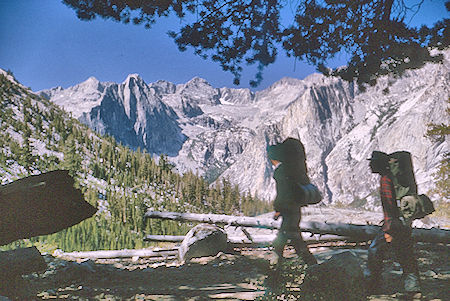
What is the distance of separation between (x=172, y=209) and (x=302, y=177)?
15.0 ft

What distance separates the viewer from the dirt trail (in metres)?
2.88

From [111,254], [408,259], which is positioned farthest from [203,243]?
[408,259]

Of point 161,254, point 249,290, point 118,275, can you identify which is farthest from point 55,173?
point 161,254

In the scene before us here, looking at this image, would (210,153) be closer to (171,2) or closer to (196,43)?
(196,43)

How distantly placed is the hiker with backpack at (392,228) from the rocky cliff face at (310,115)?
103 cm

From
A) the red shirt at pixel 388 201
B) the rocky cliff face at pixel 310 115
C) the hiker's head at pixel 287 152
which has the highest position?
the rocky cliff face at pixel 310 115

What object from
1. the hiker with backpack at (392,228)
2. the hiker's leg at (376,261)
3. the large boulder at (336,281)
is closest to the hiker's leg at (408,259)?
the hiker with backpack at (392,228)

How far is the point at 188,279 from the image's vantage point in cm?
372

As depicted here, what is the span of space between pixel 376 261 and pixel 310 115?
236cm

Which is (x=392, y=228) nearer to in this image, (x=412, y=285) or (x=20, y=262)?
(x=412, y=285)

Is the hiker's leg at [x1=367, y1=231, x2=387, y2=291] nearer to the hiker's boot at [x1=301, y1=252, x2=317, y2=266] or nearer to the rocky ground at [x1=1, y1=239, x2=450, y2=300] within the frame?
the rocky ground at [x1=1, y1=239, x2=450, y2=300]

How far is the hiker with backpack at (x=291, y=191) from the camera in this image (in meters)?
2.39

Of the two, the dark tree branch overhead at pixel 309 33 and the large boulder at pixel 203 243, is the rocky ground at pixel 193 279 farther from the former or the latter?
the dark tree branch overhead at pixel 309 33

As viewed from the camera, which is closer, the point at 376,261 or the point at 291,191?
the point at 291,191
